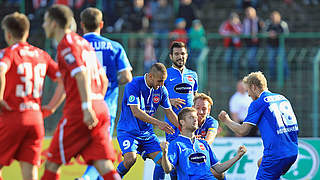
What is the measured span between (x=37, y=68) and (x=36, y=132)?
70 cm

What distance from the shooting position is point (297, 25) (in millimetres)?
19188

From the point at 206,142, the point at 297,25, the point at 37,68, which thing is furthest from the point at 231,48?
the point at 37,68

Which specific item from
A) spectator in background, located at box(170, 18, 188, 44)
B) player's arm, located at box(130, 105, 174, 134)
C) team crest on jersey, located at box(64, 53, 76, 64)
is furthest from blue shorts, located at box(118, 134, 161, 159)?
spectator in background, located at box(170, 18, 188, 44)

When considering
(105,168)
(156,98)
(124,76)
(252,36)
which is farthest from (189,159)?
(252,36)

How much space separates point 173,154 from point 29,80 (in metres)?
2.23

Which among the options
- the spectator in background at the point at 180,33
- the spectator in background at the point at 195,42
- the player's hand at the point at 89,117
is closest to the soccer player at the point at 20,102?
the player's hand at the point at 89,117

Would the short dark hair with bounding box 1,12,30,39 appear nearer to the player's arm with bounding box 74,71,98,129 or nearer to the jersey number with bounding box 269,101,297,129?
the player's arm with bounding box 74,71,98,129

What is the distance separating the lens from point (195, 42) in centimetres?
1597

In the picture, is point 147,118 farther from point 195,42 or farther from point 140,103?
point 195,42

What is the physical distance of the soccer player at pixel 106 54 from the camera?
7582 mm

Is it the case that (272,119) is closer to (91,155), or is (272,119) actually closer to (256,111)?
(256,111)

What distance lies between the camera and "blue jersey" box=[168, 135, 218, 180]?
325 inches

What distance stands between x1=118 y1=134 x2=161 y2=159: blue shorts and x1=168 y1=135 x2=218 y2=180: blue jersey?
0.95 m

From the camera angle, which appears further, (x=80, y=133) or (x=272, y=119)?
(x=272, y=119)
